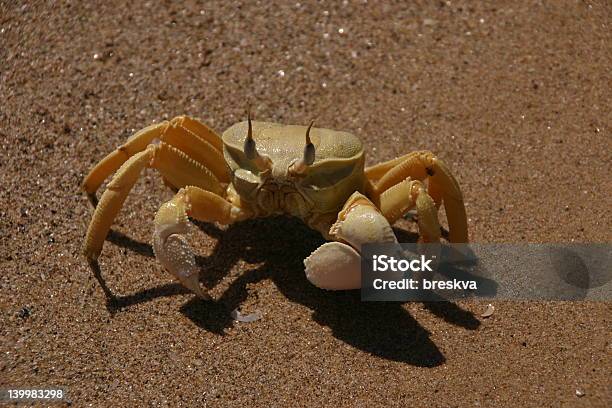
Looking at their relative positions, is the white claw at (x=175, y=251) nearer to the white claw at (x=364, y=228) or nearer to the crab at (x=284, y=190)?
the crab at (x=284, y=190)

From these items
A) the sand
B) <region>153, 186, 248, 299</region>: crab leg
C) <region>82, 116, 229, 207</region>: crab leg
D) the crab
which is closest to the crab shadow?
the sand

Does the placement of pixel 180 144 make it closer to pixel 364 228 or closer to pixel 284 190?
pixel 284 190

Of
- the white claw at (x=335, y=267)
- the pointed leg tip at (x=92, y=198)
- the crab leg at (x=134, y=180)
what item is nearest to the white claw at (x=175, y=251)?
the crab leg at (x=134, y=180)

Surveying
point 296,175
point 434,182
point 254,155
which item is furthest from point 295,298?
point 434,182

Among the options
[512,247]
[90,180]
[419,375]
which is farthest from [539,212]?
[90,180]

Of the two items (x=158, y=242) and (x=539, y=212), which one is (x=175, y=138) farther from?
(x=539, y=212)

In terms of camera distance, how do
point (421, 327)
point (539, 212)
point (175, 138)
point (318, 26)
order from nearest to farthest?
1. point (421, 327)
2. point (175, 138)
3. point (539, 212)
4. point (318, 26)
